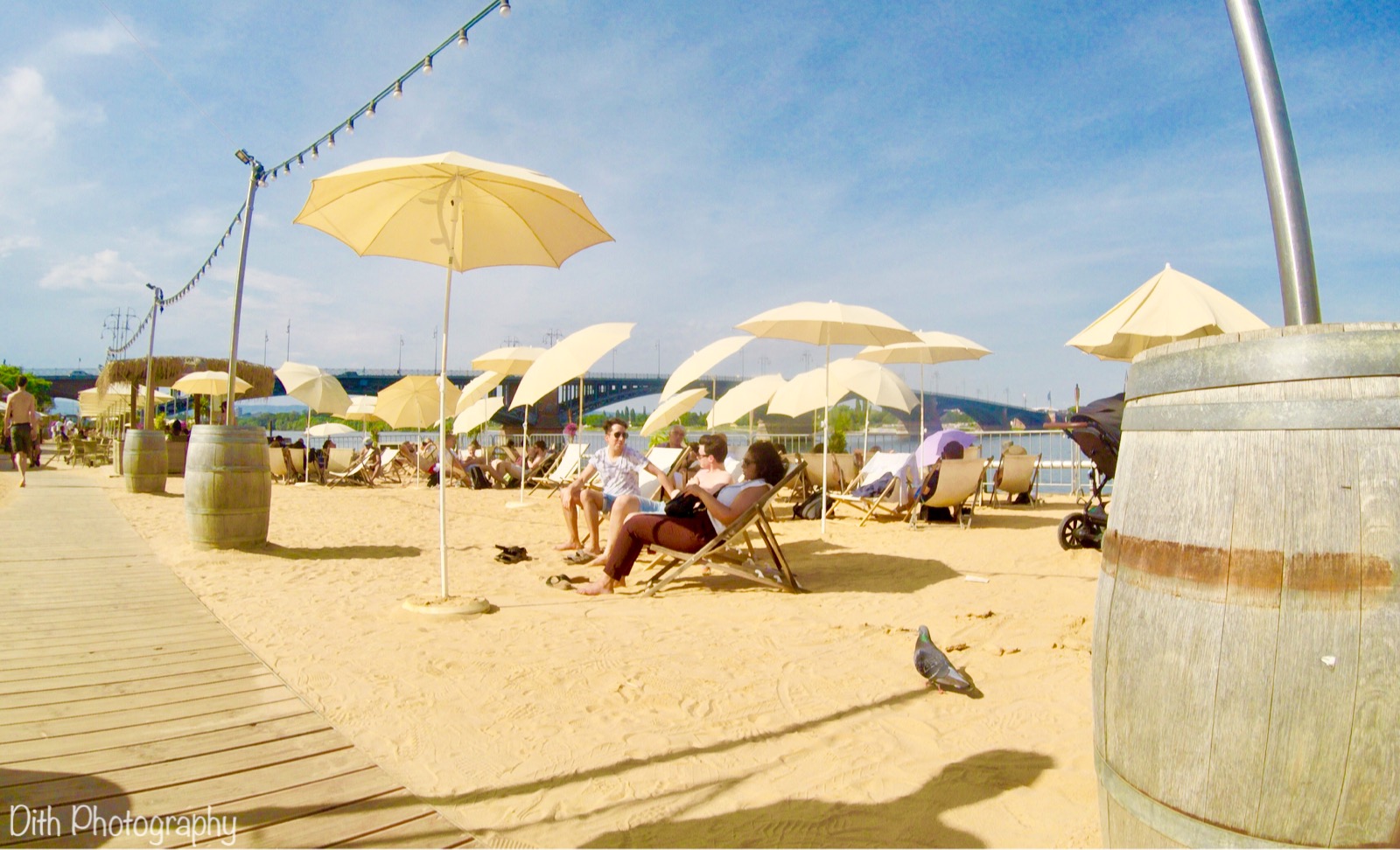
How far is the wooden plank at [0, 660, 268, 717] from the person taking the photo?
8.36ft

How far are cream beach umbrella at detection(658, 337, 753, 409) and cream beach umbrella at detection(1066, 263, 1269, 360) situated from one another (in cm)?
372

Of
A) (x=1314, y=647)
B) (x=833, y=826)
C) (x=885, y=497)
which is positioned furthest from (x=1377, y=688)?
(x=885, y=497)

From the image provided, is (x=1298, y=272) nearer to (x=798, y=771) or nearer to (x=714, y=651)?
(x=798, y=771)

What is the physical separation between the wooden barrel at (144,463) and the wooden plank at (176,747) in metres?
11.1

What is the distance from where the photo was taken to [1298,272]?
1440 millimetres

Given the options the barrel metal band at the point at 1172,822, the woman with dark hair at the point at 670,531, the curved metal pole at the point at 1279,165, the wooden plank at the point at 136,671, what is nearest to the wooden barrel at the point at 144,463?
the woman with dark hair at the point at 670,531

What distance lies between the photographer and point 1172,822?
4.13 feet

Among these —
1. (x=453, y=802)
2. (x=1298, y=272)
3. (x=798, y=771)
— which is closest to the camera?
(x=1298, y=272)

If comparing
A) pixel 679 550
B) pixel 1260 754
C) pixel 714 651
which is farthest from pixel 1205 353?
pixel 679 550

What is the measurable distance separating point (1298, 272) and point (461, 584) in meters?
4.83

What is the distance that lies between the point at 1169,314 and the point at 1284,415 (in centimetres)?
656

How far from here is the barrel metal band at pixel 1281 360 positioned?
115 centimetres

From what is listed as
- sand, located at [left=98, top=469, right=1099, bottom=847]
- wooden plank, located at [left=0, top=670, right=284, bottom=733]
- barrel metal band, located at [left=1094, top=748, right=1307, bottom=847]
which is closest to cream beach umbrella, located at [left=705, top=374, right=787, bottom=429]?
sand, located at [left=98, top=469, right=1099, bottom=847]

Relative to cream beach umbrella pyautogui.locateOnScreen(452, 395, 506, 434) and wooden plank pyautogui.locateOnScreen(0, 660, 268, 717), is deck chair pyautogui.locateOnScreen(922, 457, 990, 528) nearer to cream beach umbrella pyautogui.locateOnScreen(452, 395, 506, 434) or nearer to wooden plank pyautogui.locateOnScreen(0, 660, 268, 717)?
wooden plank pyautogui.locateOnScreen(0, 660, 268, 717)
